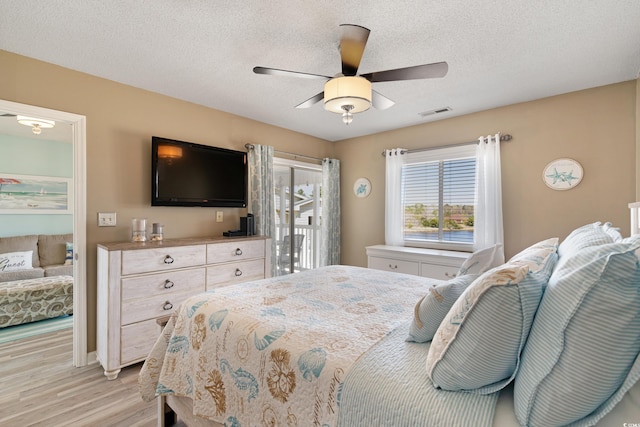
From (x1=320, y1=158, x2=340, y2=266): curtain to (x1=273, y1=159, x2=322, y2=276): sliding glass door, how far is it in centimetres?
13

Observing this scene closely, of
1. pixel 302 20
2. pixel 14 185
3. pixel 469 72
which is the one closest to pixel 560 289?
pixel 302 20

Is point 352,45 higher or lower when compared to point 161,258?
higher

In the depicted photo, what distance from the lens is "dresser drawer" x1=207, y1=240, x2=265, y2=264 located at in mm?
2891

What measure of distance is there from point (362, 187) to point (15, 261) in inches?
196

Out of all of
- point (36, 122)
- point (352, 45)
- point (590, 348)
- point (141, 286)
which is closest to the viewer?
point (590, 348)

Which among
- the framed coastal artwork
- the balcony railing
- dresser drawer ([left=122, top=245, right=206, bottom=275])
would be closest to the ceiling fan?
dresser drawer ([left=122, top=245, right=206, bottom=275])

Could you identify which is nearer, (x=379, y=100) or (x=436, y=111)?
(x=379, y=100)

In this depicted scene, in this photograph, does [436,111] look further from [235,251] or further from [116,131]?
[116,131]

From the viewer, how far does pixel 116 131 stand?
108 inches

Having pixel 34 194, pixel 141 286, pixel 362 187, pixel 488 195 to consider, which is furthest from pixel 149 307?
pixel 34 194

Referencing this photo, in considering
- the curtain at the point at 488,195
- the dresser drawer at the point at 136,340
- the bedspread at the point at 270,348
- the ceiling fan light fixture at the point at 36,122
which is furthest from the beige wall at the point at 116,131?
the curtain at the point at 488,195

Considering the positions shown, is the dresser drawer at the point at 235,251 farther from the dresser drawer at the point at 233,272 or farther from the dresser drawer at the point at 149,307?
the dresser drawer at the point at 149,307

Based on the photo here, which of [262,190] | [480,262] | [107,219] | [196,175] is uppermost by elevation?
[196,175]

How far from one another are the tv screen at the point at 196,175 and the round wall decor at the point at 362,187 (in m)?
1.86
